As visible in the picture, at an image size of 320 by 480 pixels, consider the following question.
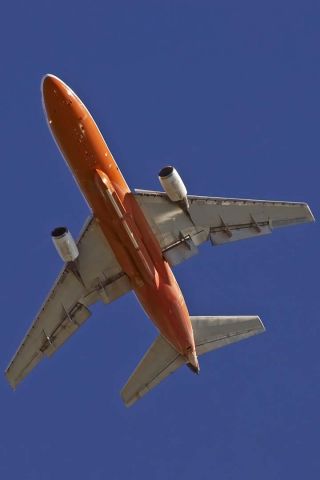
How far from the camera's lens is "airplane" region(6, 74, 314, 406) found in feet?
153

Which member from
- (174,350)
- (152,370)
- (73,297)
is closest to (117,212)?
(73,297)

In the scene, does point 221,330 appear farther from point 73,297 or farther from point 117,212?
point 117,212

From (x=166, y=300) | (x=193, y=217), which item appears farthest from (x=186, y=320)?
(x=193, y=217)

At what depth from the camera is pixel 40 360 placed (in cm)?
5303

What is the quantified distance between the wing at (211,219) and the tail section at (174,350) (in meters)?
4.32

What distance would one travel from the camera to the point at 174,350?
171 ft

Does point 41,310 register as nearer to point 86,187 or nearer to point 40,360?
point 40,360

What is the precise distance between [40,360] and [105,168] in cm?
1252

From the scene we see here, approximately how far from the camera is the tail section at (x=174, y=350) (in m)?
51.9

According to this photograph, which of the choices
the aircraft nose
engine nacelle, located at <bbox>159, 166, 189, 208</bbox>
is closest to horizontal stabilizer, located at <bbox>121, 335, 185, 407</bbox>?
engine nacelle, located at <bbox>159, 166, 189, 208</bbox>

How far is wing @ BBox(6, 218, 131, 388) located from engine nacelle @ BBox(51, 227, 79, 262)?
1137 mm

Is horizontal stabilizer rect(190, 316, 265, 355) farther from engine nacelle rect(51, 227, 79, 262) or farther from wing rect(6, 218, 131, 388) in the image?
engine nacelle rect(51, 227, 79, 262)

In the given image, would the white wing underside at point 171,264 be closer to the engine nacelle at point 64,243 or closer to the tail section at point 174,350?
the tail section at point 174,350

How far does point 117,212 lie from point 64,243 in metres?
3.79
